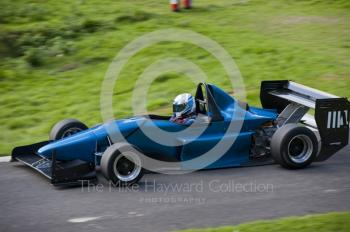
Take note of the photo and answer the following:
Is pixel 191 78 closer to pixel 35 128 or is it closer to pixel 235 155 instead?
Answer: pixel 35 128

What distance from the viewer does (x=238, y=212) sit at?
7961 millimetres

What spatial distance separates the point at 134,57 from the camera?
53.1ft

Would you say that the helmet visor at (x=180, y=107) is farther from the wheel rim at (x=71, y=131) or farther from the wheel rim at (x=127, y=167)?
the wheel rim at (x=71, y=131)

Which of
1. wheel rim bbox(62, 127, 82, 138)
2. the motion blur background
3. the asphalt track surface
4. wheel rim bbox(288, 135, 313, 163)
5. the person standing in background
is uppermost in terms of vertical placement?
the person standing in background

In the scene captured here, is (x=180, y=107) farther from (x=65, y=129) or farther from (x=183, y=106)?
(x=65, y=129)

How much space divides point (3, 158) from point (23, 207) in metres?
2.49

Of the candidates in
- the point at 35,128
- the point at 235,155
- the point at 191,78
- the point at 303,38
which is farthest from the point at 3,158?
the point at 303,38

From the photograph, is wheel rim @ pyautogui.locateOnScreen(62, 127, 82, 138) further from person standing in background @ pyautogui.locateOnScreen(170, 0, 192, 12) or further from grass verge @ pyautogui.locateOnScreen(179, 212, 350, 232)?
person standing in background @ pyautogui.locateOnScreen(170, 0, 192, 12)

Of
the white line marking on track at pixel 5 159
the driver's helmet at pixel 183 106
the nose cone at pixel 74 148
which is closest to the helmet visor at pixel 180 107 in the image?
the driver's helmet at pixel 183 106

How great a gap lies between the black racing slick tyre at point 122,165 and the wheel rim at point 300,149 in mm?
2238

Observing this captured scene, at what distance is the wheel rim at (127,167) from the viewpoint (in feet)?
29.0

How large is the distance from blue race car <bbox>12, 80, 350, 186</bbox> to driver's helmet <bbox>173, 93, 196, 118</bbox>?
17 centimetres

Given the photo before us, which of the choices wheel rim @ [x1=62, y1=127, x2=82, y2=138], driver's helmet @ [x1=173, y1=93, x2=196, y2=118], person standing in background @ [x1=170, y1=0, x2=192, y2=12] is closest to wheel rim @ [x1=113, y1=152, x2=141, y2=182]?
driver's helmet @ [x1=173, y1=93, x2=196, y2=118]

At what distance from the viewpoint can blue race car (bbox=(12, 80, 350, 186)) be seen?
889 centimetres
